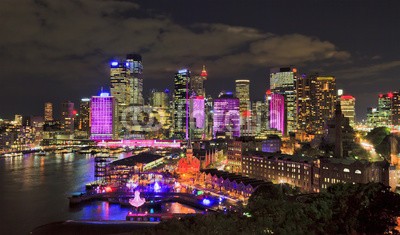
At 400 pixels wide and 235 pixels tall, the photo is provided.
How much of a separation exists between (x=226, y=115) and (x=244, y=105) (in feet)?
35.7

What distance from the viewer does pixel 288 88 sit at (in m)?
64.6

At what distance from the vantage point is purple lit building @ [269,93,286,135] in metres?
58.2

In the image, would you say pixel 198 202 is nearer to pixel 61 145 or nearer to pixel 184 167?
pixel 184 167

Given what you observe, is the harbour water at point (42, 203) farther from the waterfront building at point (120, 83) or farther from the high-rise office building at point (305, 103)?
the waterfront building at point (120, 83)

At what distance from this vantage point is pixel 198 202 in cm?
1753

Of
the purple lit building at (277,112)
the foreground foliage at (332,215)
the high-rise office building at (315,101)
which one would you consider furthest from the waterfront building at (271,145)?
the purple lit building at (277,112)

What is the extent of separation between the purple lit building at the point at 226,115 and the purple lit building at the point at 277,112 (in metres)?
5.20

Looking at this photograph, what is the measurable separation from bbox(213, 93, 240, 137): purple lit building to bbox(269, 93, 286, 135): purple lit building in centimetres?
520

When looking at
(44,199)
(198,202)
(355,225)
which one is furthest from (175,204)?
(355,225)

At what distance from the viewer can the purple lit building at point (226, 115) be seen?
202ft

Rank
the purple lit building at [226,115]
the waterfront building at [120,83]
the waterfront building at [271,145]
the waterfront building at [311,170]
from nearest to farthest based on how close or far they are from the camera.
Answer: the waterfront building at [311,170] < the waterfront building at [271,145] < the purple lit building at [226,115] < the waterfront building at [120,83]

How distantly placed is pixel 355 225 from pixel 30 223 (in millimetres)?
11641

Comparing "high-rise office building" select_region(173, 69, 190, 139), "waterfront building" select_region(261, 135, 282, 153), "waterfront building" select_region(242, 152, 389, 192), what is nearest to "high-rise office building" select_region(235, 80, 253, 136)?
"high-rise office building" select_region(173, 69, 190, 139)

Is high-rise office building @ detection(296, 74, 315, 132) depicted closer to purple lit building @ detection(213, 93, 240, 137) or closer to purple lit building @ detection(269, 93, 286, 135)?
purple lit building @ detection(269, 93, 286, 135)
